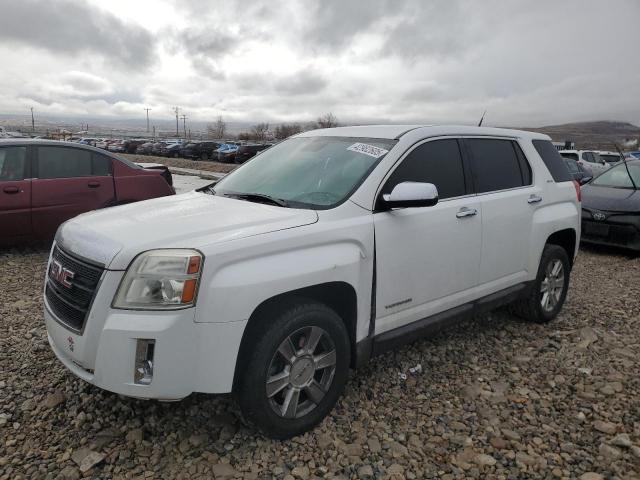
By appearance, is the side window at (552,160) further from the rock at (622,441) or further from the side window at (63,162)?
the side window at (63,162)

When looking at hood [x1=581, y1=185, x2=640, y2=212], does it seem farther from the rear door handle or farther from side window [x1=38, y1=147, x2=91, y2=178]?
side window [x1=38, y1=147, x2=91, y2=178]

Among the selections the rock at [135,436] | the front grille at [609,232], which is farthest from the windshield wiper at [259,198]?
the front grille at [609,232]

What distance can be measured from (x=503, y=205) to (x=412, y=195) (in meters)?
1.31

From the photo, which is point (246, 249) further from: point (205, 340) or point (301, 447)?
point (301, 447)

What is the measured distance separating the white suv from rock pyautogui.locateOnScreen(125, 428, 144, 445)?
49cm

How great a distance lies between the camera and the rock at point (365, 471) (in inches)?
101

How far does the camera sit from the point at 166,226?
2.65 m

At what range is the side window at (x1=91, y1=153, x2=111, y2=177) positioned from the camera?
6.78 meters

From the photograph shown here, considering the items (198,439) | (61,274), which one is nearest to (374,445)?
(198,439)

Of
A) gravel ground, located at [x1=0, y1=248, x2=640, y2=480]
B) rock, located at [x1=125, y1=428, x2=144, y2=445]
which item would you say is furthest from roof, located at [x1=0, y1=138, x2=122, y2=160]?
rock, located at [x1=125, y1=428, x2=144, y2=445]

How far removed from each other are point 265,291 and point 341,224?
2.09ft

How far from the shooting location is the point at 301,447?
2.74 meters

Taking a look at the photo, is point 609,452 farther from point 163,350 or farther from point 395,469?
point 163,350

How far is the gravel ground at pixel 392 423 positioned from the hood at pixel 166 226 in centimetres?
103
